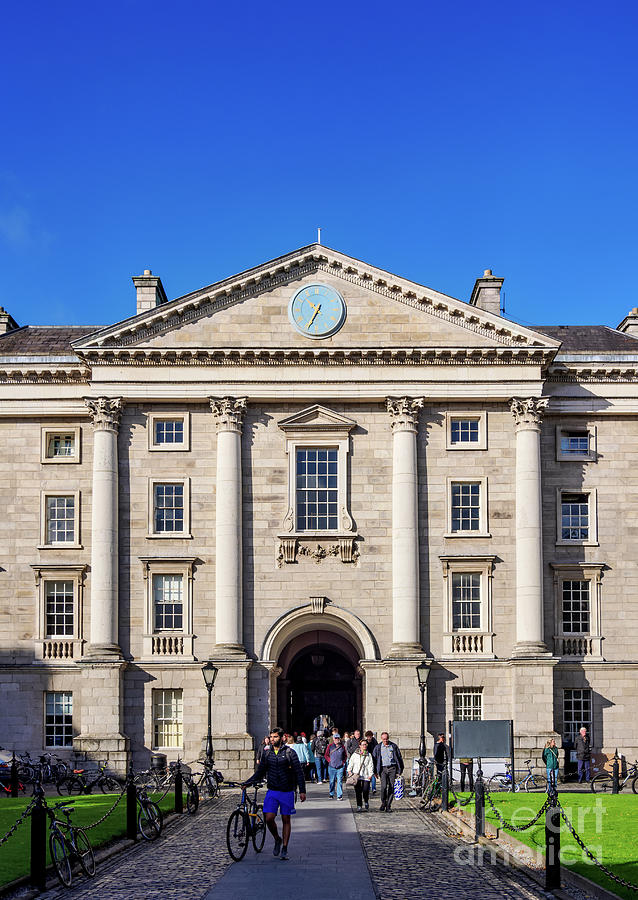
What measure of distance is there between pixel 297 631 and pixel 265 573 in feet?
10.7

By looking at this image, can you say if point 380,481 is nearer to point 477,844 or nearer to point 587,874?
point 477,844

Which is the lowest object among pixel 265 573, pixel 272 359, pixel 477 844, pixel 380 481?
pixel 477 844

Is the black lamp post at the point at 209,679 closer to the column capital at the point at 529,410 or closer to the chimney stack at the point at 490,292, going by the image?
the column capital at the point at 529,410

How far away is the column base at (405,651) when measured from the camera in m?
44.1

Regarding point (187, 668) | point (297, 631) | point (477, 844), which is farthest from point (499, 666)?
point (477, 844)

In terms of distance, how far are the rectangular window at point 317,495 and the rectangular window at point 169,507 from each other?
14.3 ft

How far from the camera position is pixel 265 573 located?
45500 millimetres

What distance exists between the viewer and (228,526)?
45.0m

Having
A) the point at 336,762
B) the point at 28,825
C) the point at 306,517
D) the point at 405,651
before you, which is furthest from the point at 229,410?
the point at 28,825

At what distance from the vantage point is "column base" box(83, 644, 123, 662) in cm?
4394

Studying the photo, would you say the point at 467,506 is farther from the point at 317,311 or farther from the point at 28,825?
the point at 28,825

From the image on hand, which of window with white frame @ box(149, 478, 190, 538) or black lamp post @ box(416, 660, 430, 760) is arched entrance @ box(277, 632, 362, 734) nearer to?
window with white frame @ box(149, 478, 190, 538)

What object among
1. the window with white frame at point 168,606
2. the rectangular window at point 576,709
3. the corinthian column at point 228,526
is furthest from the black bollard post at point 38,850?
the rectangular window at point 576,709

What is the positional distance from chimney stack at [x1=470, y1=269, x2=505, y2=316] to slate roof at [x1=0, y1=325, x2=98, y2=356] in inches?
651
